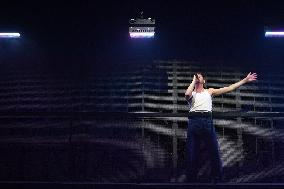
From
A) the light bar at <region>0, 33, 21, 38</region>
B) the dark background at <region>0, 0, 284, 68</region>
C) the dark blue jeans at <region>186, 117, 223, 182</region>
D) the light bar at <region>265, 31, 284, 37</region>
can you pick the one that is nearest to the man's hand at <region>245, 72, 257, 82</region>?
the dark blue jeans at <region>186, 117, 223, 182</region>

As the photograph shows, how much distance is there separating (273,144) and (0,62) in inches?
284

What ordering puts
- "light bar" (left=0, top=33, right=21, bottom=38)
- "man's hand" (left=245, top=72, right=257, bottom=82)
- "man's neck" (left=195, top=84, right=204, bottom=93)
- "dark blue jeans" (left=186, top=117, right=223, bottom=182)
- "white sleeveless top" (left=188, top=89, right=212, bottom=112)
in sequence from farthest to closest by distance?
1. "light bar" (left=0, top=33, right=21, bottom=38)
2. "man's hand" (left=245, top=72, right=257, bottom=82)
3. "man's neck" (left=195, top=84, right=204, bottom=93)
4. "white sleeveless top" (left=188, top=89, right=212, bottom=112)
5. "dark blue jeans" (left=186, top=117, right=223, bottom=182)

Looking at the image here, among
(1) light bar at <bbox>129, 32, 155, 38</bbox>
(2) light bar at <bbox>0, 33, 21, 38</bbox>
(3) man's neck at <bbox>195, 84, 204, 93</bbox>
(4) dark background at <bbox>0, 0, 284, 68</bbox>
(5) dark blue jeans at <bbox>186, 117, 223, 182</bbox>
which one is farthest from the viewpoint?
(2) light bar at <bbox>0, 33, 21, 38</bbox>

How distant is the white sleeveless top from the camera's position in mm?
7574

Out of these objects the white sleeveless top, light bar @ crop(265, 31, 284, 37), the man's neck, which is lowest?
the white sleeveless top

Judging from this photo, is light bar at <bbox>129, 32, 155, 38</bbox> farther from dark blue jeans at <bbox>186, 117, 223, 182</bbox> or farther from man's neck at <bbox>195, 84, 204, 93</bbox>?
dark blue jeans at <bbox>186, 117, 223, 182</bbox>

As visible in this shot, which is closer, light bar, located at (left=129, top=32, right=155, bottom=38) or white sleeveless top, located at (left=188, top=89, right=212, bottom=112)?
white sleeveless top, located at (left=188, top=89, right=212, bottom=112)

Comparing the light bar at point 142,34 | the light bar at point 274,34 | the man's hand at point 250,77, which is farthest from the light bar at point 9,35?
the light bar at point 274,34

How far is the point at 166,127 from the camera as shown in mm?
10211

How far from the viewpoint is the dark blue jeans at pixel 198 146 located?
7133 millimetres

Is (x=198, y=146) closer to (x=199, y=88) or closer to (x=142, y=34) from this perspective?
(x=199, y=88)

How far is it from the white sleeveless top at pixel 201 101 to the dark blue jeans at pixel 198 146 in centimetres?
26

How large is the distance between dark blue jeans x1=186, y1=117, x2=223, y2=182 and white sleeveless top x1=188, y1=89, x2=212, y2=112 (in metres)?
0.26

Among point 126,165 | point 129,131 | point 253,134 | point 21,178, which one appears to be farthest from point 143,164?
point 253,134
